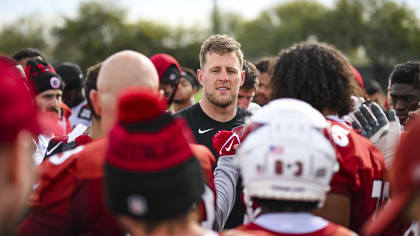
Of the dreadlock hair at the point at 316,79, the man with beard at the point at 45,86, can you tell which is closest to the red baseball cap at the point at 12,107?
the dreadlock hair at the point at 316,79

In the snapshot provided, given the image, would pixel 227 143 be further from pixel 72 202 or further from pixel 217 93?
pixel 217 93

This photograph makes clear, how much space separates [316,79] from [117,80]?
1.09 m

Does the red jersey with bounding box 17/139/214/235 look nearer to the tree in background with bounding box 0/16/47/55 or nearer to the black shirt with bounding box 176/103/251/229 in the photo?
the black shirt with bounding box 176/103/251/229

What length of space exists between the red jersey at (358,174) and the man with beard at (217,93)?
170cm

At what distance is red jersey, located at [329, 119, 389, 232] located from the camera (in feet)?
8.00

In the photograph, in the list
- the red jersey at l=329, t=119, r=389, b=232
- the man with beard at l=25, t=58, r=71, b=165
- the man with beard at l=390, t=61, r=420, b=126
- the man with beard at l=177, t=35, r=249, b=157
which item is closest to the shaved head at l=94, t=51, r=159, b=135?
the red jersey at l=329, t=119, r=389, b=232

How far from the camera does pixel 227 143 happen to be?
307 centimetres

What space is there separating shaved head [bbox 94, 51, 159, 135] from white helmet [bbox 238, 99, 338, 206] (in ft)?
2.26

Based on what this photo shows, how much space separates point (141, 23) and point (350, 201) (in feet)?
245

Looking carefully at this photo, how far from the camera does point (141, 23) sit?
74.4m

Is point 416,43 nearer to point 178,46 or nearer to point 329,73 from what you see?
point 178,46

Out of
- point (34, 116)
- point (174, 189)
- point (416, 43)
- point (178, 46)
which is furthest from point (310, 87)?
point (178, 46)

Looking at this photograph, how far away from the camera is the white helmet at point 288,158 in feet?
6.36

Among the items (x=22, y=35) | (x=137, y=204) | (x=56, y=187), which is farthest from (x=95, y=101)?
(x=22, y=35)
